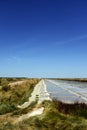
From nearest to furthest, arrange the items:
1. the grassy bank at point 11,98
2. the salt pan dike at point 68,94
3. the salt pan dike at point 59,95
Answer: the grassy bank at point 11,98
the salt pan dike at point 59,95
the salt pan dike at point 68,94

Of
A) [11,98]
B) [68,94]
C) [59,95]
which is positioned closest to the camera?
[11,98]

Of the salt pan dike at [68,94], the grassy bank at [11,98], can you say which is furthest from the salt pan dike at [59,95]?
the grassy bank at [11,98]

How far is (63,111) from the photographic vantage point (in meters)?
13.8

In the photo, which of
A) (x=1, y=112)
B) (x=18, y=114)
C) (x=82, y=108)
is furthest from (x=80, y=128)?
(x=1, y=112)

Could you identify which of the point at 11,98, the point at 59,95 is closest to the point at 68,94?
the point at 59,95

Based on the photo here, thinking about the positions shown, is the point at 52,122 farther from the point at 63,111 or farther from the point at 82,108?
the point at 82,108

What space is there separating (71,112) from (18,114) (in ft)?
11.4

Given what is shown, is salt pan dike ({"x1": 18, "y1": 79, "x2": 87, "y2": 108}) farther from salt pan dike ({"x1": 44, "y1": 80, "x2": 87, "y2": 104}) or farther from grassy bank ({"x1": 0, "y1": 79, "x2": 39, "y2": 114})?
grassy bank ({"x1": 0, "y1": 79, "x2": 39, "y2": 114})

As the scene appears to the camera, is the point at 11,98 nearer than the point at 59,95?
Yes

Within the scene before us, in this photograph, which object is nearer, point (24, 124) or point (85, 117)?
point (24, 124)

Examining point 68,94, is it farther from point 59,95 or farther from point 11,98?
point 11,98

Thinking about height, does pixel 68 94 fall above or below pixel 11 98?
above

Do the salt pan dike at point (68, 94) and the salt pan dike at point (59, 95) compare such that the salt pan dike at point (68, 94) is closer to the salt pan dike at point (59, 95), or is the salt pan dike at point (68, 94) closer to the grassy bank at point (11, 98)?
the salt pan dike at point (59, 95)

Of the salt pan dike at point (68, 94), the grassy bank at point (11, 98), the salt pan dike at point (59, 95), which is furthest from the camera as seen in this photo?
the salt pan dike at point (68, 94)
